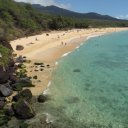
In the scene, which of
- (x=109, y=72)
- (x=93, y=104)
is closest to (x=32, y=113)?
(x=93, y=104)

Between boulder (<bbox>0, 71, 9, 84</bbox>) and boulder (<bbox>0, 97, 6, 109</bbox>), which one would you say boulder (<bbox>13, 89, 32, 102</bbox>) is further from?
boulder (<bbox>0, 71, 9, 84</bbox>)

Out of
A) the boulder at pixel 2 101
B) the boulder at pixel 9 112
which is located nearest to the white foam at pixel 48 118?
the boulder at pixel 9 112

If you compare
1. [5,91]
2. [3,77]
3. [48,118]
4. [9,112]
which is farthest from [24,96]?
[3,77]

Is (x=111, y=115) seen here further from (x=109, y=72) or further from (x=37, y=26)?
(x=37, y=26)

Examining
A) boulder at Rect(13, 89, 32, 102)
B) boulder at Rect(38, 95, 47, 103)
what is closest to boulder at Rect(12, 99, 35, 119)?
boulder at Rect(13, 89, 32, 102)

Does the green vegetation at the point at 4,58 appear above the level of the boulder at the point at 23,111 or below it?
above

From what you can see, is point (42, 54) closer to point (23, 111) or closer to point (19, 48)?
point (19, 48)

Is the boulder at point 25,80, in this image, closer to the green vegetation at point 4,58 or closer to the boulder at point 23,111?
the green vegetation at point 4,58
